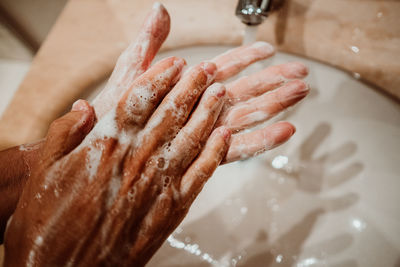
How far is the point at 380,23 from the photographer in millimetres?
665

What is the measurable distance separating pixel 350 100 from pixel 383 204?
257 millimetres

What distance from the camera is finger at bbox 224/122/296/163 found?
49cm

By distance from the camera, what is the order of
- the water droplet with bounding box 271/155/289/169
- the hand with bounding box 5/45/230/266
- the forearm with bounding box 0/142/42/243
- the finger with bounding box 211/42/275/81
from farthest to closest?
1. the water droplet with bounding box 271/155/289/169
2. the finger with bounding box 211/42/275/81
3. the forearm with bounding box 0/142/42/243
4. the hand with bounding box 5/45/230/266

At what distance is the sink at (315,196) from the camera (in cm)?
59

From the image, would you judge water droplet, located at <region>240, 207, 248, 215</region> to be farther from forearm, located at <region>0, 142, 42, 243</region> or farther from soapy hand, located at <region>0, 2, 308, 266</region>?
forearm, located at <region>0, 142, 42, 243</region>

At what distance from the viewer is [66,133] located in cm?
41

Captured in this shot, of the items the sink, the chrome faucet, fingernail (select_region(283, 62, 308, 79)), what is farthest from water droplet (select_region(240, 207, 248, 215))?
the chrome faucet

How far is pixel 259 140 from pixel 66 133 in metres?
0.34

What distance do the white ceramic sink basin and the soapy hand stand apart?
0.67 feet

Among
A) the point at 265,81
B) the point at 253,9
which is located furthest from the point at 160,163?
the point at 253,9

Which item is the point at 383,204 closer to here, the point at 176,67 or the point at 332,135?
the point at 332,135

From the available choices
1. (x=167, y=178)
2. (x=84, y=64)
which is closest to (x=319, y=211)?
(x=167, y=178)

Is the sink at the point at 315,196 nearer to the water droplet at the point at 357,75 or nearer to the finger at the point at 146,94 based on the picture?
the water droplet at the point at 357,75

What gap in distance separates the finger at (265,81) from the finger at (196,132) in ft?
0.31
